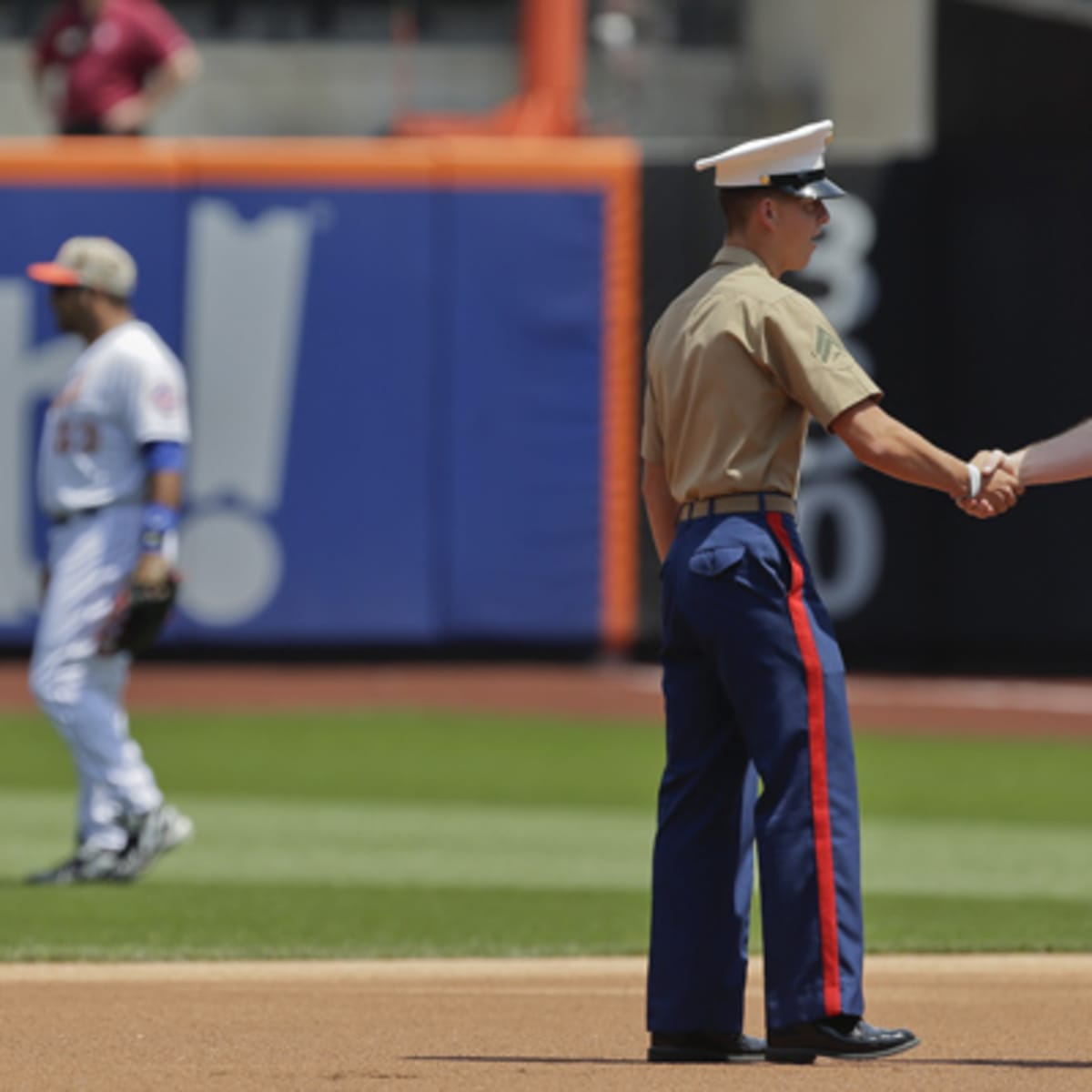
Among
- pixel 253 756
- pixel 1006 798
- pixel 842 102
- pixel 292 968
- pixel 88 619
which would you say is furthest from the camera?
pixel 842 102

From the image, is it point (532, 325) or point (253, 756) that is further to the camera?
point (532, 325)

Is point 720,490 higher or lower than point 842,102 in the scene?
lower

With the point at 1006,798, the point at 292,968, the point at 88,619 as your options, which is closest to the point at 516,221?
the point at 1006,798

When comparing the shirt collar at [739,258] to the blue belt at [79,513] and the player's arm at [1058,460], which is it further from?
the blue belt at [79,513]

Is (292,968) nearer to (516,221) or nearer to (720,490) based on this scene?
(720,490)

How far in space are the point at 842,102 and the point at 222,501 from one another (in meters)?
6.83

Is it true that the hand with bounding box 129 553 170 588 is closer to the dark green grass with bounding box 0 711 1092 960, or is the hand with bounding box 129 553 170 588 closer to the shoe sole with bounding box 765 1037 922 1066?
the dark green grass with bounding box 0 711 1092 960

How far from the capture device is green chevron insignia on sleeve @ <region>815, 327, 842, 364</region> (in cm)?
520

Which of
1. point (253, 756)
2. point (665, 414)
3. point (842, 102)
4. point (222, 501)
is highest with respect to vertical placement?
point (842, 102)

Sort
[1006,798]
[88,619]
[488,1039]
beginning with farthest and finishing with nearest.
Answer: [1006,798] < [88,619] < [488,1039]

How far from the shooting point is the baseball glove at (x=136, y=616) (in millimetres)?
8273

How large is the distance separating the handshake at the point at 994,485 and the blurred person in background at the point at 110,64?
10860 millimetres

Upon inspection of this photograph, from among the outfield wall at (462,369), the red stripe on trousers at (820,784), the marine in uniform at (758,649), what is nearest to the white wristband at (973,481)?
the marine in uniform at (758,649)

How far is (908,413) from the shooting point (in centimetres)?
1605
